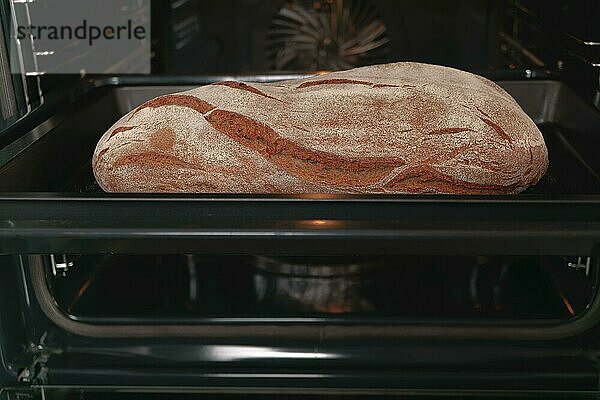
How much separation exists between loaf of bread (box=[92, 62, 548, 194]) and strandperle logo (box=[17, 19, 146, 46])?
1.01 ft

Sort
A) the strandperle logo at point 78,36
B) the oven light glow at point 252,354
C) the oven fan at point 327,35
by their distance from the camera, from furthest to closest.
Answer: the oven fan at point 327,35 < the strandperle logo at point 78,36 < the oven light glow at point 252,354

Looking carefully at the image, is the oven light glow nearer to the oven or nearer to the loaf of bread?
the oven

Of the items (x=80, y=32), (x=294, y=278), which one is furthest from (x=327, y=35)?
(x=294, y=278)

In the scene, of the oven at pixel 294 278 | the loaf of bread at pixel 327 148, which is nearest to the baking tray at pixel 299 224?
the oven at pixel 294 278

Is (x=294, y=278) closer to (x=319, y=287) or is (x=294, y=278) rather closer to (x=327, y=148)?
(x=319, y=287)

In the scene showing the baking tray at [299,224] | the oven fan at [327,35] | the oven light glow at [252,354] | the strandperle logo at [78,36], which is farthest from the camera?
the oven fan at [327,35]

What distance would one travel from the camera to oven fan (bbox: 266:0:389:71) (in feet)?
4.27

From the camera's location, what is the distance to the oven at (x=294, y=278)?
718 millimetres

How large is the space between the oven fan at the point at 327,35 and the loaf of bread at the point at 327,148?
41 centimetres

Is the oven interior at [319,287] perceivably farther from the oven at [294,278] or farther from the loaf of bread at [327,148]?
the loaf of bread at [327,148]

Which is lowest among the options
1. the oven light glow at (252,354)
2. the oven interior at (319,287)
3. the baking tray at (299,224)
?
the oven light glow at (252,354)

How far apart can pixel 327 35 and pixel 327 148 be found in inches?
19.7

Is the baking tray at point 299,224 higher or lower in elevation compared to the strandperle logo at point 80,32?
lower

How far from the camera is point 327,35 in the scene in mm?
1318
